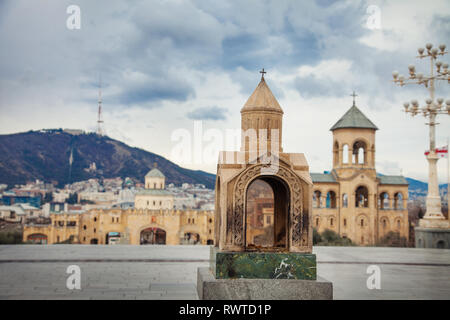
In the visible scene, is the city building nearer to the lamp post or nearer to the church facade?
the church facade

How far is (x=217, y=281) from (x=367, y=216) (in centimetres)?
3180

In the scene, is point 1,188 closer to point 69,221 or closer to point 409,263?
point 69,221

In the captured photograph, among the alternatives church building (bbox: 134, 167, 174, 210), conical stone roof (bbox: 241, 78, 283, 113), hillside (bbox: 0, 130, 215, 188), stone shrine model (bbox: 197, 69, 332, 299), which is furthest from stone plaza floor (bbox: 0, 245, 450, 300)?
church building (bbox: 134, 167, 174, 210)

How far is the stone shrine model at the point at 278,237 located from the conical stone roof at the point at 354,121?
93.8ft

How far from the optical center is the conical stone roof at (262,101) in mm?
6500

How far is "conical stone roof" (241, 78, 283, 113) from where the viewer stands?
6500mm

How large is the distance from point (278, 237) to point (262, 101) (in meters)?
2.06

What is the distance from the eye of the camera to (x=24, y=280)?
7.20 m

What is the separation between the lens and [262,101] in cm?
655

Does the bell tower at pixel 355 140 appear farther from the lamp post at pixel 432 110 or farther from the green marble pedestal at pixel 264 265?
the green marble pedestal at pixel 264 265

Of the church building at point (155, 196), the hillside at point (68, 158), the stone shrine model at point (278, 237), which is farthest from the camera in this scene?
the church building at point (155, 196)

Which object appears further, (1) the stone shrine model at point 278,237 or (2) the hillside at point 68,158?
(2) the hillside at point 68,158

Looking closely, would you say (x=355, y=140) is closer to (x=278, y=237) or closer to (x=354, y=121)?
(x=354, y=121)

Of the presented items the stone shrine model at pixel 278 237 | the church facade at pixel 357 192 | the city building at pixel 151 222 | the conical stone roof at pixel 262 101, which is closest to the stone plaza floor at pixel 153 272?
the stone shrine model at pixel 278 237
